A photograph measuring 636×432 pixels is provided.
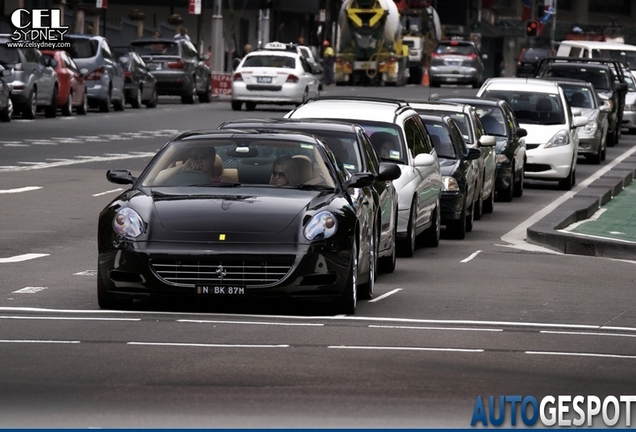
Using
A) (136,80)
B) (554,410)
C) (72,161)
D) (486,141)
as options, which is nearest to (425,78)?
(136,80)

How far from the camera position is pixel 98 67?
4578 cm

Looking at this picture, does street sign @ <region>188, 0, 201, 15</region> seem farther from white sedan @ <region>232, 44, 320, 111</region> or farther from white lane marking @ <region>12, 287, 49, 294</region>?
white lane marking @ <region>12, 287, 49, 294</region>

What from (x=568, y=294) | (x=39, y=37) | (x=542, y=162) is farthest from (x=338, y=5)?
(x=568, y=294)

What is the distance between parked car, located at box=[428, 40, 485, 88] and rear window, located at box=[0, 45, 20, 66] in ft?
Answer: 120

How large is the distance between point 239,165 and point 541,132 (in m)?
16.9

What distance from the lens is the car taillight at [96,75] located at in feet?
151

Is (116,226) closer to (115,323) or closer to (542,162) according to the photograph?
(115,323)

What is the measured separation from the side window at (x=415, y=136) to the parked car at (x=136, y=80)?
29307mm

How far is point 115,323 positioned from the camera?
11953 millimetres

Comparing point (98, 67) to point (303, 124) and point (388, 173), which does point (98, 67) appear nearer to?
point (303, 124)

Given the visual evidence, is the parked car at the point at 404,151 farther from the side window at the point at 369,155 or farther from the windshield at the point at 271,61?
the windshield at the point at 271,61

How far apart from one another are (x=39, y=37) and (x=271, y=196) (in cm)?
4178

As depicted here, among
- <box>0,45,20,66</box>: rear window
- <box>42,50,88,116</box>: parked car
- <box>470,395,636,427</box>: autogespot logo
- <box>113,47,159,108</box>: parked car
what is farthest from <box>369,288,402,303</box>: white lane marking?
<box>113,47,159,108</box>: parked car

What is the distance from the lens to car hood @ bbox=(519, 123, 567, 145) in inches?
1176
